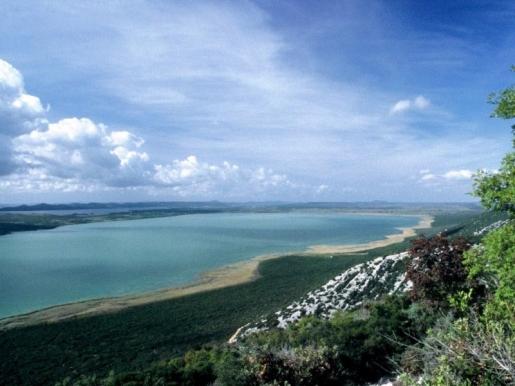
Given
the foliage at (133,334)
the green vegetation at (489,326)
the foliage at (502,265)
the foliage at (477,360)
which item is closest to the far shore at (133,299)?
the foliage at (133,334)

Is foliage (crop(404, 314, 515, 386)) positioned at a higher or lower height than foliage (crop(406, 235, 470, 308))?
higher

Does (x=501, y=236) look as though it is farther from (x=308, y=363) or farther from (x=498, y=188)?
(x=308, y=363)

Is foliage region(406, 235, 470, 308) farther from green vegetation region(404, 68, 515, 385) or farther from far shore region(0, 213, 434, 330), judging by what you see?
far shore region(0, 213, 434, 330)

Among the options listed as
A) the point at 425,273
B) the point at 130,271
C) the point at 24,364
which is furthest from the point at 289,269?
the point at 425,273

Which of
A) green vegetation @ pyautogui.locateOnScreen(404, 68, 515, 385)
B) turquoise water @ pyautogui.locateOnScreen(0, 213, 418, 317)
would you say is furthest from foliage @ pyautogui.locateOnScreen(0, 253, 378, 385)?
green vegetation @ pyautogui.locateOnScreen(404, 68, 515, 385)

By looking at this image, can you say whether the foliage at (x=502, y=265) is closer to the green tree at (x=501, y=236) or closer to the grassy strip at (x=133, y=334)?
the green tree at (x=501, y=236)

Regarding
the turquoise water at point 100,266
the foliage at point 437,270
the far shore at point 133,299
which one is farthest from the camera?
the turquoise water at point 100,266

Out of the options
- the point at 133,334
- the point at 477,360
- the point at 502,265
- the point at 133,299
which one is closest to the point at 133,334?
the point at 133,334

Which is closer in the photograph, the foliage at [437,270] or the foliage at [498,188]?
the foliage at [498,188]

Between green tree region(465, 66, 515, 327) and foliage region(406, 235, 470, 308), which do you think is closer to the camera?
green tree region(465, 66, 515, 327)
